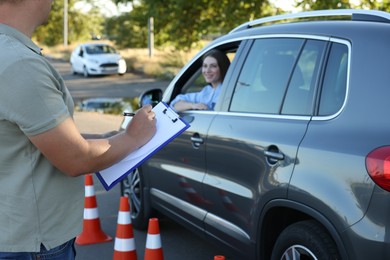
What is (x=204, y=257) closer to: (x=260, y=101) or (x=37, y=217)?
(x=260, y=101)

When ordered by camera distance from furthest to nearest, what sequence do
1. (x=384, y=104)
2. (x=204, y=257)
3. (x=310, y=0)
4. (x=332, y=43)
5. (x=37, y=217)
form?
(x=310, y=0), (x=204, y=257), (x=332, y=43), (x=384, y=104), (x=37, y=217)

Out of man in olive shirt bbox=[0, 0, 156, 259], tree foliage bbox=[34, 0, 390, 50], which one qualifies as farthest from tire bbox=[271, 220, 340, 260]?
tree foliage bbox=[34, 0, 390, 50]

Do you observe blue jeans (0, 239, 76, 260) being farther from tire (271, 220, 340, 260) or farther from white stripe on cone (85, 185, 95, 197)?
white stripe on cone (85, 185, 95, 197)

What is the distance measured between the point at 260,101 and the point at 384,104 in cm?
116

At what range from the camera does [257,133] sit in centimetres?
371

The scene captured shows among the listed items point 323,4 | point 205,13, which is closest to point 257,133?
point 323,4

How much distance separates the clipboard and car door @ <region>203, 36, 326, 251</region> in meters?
1.11

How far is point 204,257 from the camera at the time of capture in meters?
5.28

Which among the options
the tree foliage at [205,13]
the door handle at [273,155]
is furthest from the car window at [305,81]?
the tree foliage at [205,13]

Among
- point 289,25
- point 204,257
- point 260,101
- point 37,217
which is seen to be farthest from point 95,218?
point 37,217

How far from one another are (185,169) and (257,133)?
111cm

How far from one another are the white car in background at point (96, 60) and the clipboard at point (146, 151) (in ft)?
90.6

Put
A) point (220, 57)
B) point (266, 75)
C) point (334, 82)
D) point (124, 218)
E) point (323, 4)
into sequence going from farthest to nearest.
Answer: point (323, 4), point (220, 57), point (124, 218), point (266, 75), point (334, 82)

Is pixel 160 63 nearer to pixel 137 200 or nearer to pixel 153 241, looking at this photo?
pixel 137 200
